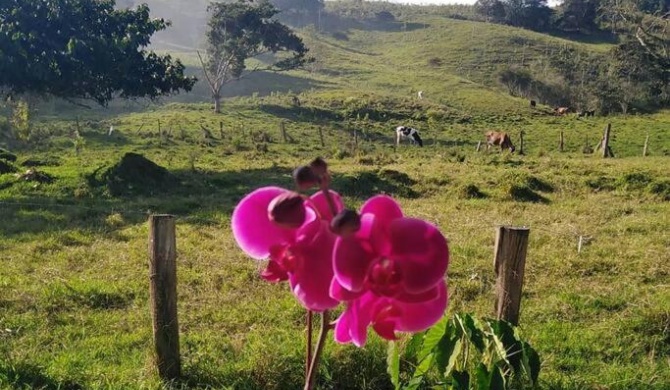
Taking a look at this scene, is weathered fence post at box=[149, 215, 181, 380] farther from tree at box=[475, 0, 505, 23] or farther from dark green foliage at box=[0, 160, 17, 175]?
tree at box=[475, 0, 505, 23]

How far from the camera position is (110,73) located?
645 inches

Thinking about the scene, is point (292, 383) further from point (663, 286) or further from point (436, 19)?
point (436, 19)

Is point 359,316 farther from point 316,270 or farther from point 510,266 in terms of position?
point 510,266

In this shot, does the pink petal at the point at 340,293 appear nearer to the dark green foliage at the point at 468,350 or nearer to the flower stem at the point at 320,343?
the flower stem at the point at 320,343

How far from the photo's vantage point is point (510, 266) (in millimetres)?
3818

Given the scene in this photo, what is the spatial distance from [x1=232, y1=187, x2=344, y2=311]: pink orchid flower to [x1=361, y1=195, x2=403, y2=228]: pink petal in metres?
0.05

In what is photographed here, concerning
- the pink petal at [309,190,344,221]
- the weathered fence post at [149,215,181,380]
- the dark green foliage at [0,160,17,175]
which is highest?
the pink petal at [309,190,344,221]

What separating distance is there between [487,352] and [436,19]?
274 ft

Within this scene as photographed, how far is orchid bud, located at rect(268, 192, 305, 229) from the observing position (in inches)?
34.7

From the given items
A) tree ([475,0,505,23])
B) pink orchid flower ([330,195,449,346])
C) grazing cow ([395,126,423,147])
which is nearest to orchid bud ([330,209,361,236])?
pink orchid flower ([330,195,449,346])

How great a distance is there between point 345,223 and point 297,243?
14cm

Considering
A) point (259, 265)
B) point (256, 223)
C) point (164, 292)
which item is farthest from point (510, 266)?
point (256, 223)

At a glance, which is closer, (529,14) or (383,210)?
(383,210)

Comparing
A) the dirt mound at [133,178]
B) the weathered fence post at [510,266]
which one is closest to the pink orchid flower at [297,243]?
the weathered fence post at [510,266]
